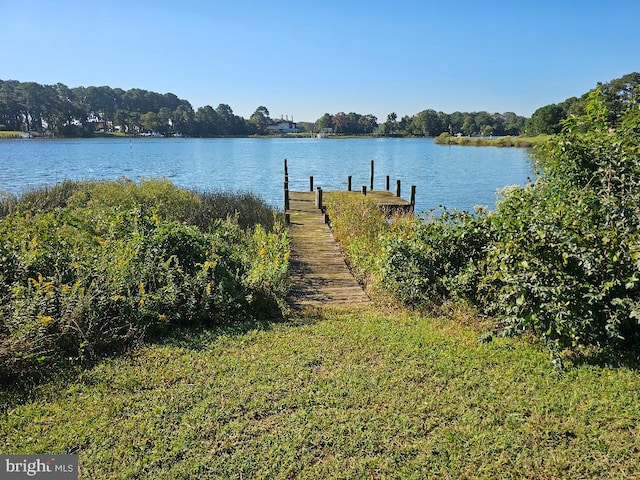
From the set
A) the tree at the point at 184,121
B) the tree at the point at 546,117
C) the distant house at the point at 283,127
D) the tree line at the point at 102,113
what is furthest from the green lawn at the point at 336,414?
the distant house at the point at 283,127

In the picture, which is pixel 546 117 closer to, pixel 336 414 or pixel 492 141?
pixel 492 141

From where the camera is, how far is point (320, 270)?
8.64 m

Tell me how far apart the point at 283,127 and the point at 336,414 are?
177159 mm

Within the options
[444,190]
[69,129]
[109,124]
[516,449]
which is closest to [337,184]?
[444,190]

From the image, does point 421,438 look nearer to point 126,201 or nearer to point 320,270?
point 320,270

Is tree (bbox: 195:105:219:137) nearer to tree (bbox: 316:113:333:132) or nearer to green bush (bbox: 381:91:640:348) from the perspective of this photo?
tree (bbox: 316:113:333:132)

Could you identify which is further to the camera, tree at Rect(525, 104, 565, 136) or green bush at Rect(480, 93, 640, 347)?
tree at Rect(525, 104, 565, 136)

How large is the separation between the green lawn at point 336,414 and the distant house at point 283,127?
155237mm

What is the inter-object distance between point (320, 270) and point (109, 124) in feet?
431

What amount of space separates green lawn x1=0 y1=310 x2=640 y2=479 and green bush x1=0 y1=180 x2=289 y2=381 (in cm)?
42

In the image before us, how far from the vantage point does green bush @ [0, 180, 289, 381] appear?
4.21 m

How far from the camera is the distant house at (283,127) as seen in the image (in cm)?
16027

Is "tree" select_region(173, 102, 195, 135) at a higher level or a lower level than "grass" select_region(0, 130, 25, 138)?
higher

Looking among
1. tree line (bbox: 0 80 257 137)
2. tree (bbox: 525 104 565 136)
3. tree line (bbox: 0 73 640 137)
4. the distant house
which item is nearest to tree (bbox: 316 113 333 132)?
tree line (bbox: 0 73 640 137)
